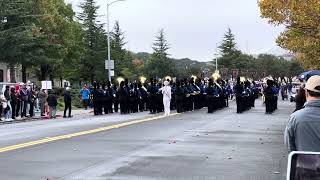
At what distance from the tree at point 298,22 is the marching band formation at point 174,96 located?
372cm

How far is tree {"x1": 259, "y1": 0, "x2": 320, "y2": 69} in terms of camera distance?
79.8 ft

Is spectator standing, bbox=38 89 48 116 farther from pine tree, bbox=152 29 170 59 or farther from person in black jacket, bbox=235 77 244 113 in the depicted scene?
pine tree, bbox=152 29 170 59

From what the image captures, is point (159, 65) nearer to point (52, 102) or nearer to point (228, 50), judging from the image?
point (228, 50)

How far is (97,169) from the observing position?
11.2 meters

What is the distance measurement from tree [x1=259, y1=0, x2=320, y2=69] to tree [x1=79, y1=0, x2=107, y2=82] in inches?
1815

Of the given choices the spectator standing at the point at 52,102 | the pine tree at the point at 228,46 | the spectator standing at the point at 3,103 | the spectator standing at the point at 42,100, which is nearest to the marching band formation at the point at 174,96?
the spectator standing at the point at 52,102

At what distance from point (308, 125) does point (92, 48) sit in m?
72.1

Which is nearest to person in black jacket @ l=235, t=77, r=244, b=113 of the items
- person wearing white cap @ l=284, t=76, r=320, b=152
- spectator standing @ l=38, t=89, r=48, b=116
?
spectator standing @ l=38, t=89, r=48, b=116

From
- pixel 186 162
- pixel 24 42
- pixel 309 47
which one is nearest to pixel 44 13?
pixel 24 42

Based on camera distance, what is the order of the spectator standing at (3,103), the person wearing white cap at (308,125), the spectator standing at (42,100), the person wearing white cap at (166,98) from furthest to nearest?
the spectator standing at (42,100) → the person wearing white cap at (166,98) → the spectator standing at (3,103) → the person wearing white cap at (308,125)

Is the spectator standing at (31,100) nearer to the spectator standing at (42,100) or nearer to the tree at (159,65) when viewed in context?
the spectator standing at (42,100)

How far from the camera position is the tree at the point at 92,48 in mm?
75438

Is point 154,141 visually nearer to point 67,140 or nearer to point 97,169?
point 67,140

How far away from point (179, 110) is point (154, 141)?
55.8 ft
